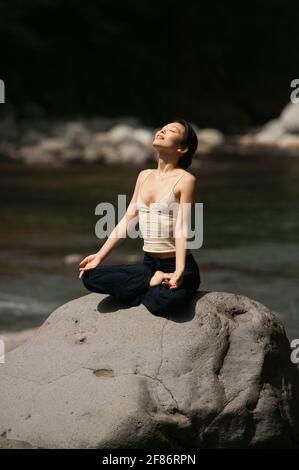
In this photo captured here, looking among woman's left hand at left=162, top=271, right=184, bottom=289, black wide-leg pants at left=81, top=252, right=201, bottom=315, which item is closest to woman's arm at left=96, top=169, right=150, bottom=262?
black wide-leg pants at left=81, top=252, right=201, bottom=315

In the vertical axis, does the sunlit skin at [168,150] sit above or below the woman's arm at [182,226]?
above

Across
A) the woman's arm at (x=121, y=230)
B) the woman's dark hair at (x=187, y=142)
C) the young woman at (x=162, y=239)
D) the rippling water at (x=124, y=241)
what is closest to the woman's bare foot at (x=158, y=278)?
the young woman at (x=162, y=239)

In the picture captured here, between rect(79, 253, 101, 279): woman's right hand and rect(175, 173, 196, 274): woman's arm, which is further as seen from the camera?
rect(79, 253, 101, 279): woman's right hand

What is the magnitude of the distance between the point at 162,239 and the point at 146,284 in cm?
25

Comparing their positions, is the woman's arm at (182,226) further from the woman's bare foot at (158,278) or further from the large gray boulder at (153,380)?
the large gray boulder at (153,380)

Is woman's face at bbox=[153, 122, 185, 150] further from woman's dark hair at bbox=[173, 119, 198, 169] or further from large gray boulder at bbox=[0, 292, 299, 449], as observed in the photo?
large gray boulder at bbox=[0, 292, 299, 449]

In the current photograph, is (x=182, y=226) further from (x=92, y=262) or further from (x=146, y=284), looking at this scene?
(x=92, y=262)

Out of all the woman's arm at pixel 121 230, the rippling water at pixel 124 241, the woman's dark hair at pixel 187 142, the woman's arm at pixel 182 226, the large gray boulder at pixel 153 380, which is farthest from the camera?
the rippling water at pixel 124 241

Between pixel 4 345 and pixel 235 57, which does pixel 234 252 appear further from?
pixel 235 57

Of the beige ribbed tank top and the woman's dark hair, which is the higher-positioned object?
the woman's dark hair

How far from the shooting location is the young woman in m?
5.16

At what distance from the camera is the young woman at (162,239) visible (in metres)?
5.16

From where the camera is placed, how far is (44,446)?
4.85 m
